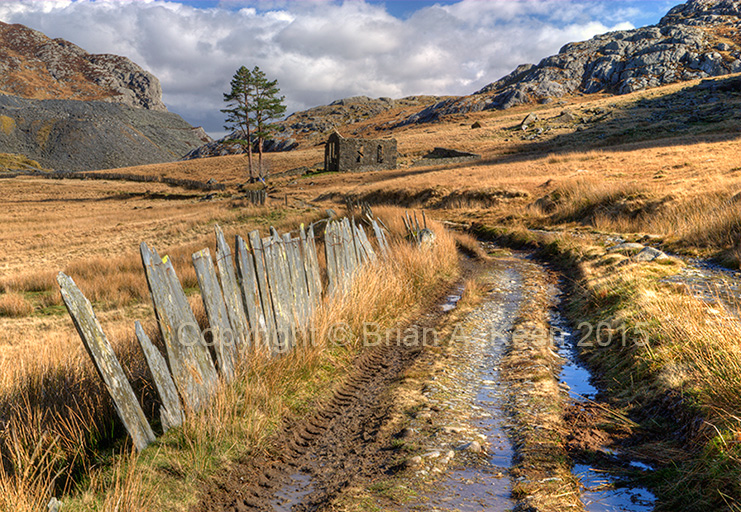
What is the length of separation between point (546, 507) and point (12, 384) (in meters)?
3.94

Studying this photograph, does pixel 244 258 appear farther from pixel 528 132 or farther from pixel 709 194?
pixel 528 132

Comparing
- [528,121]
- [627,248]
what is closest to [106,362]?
[627,248]

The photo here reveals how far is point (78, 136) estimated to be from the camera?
118500 millimetres

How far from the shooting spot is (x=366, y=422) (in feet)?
13.8

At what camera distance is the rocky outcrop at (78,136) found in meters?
111

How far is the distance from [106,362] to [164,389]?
496mm

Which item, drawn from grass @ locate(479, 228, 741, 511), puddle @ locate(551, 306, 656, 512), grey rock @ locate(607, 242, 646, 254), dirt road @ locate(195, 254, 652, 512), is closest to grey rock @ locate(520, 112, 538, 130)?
grey rock @ locate(607, 242, 646, 254)

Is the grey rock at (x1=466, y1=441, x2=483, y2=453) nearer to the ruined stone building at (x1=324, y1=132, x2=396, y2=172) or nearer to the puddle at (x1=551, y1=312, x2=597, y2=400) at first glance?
the puddle at (x1=551, y1=312, x2=597, y2=400)

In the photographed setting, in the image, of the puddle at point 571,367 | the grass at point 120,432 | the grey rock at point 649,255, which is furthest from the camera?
the grey rock at point 649,255

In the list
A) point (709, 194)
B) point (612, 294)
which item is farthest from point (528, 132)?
point (612, 294)

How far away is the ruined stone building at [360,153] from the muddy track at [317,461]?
156ft

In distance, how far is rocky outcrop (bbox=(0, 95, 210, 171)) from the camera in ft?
364

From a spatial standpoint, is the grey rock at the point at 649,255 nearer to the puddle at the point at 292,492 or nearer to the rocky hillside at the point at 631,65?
the puddle at the point at 292,492

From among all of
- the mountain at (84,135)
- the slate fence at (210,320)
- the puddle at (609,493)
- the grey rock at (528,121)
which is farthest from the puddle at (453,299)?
the mountain at (84,135)
